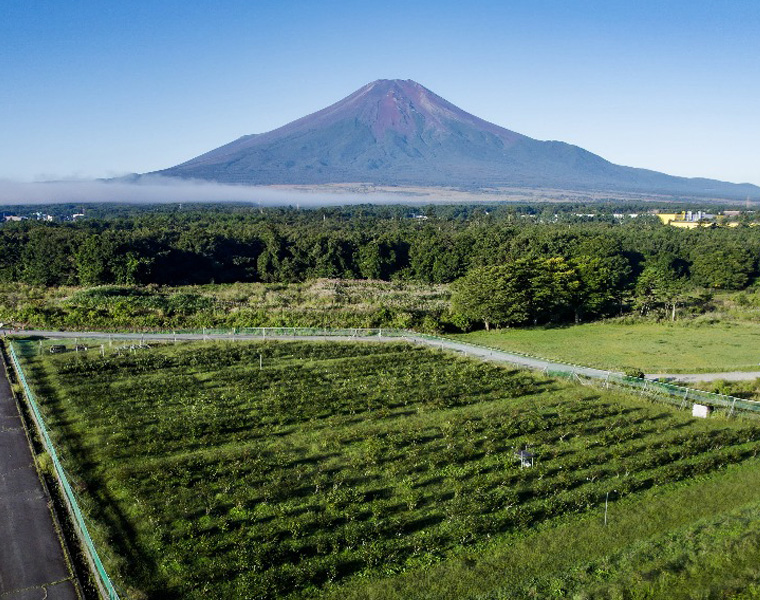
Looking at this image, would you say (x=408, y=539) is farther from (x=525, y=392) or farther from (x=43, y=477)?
(x=525, y=392)

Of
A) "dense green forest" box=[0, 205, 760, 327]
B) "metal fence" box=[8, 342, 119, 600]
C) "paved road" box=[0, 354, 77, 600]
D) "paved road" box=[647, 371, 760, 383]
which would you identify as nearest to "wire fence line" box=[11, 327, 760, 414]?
"paved road" box=[647, 371, 760, 383]

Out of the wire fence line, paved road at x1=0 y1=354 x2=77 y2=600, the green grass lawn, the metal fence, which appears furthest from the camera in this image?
the green grass lawn

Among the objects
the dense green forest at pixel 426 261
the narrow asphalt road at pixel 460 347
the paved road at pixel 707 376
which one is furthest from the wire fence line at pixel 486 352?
the dense green forest at pixel 426 261

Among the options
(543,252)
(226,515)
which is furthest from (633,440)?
(543,252)

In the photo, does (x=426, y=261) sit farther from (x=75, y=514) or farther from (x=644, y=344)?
(x=75, y=514)

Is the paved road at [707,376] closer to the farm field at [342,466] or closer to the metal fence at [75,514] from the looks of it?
the farm field at [342,466]

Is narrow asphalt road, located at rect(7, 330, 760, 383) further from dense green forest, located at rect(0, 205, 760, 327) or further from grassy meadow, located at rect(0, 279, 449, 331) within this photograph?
dense green forest, located at rect(0, 205, 760, 327)
